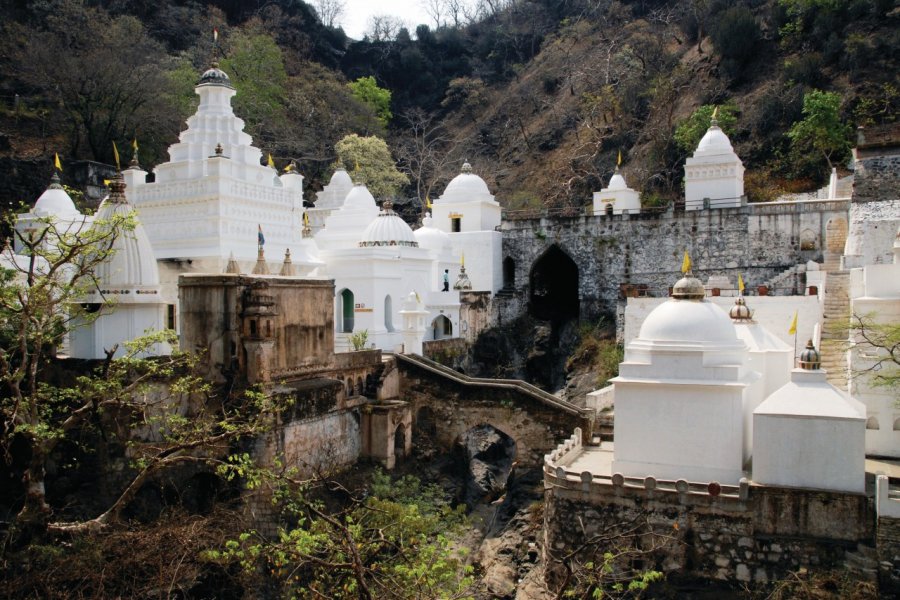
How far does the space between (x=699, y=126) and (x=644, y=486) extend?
2636cm

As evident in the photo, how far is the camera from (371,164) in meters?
41.9

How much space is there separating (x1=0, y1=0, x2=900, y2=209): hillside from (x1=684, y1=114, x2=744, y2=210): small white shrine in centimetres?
612

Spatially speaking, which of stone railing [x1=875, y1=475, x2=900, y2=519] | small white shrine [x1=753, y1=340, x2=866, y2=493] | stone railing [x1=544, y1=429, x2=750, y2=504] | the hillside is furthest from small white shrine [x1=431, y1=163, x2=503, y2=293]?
stone railing [x1=875, y1=475, x2=900, y2=519]

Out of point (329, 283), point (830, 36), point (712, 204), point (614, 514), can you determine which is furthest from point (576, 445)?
point (830, 36)

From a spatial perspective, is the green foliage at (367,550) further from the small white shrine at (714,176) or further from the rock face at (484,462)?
the small white shrine at (714,176)

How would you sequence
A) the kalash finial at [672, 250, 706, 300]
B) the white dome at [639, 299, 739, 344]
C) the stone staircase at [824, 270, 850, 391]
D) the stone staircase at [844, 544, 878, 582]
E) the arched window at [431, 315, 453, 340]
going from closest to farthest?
the stone staircase at [844, 544, 878, 582], the white dome at [639, 299, 739, 344], the kalash finial at [672, 250, 706, 300], the stone staircase at [824, 270, 850, 391], the arched window at [431, 315, 453, 340]

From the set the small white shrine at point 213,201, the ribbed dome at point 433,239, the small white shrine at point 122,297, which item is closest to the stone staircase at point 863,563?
the small white shrine at point 122,297

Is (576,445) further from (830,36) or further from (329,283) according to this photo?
(830,36)

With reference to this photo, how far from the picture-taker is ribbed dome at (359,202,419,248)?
90.8 ft

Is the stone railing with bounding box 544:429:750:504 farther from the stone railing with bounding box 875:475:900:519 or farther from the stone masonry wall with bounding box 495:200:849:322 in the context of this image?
the stone masonry wall with bounding box 495:200:849:322

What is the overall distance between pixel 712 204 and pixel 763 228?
7.50 ft

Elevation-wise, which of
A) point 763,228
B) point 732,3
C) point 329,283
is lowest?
point 329,283

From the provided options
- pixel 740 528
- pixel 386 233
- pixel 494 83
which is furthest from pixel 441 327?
pixel 494 83

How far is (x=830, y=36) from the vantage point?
3962 cm
